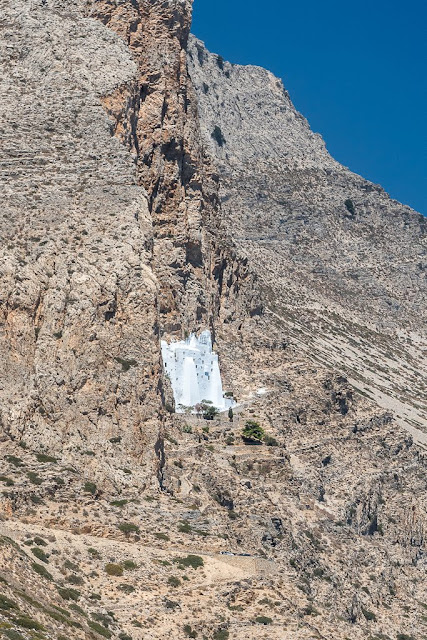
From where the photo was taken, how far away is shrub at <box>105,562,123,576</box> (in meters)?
43.6

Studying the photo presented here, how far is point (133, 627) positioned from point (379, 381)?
74.8 m

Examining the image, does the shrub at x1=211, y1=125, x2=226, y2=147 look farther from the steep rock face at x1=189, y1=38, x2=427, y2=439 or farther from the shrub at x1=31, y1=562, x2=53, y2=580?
the shrub at x1=31, y1=562, x2=53, y2=580

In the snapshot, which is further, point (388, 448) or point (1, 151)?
point (388, 448)

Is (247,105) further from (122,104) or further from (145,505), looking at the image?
(145,505)

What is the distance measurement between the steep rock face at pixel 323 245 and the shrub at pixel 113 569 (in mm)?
60881

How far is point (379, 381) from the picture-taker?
375 ft

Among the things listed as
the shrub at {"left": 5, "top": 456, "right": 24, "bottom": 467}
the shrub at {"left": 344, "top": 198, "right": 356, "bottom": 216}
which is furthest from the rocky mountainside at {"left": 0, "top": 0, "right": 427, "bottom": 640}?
the shrub at {"left": 344, "top": 198, "right": 356, "bottom": 216}

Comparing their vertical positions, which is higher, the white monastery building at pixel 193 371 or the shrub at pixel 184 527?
the white monastery building at pixel 193 371

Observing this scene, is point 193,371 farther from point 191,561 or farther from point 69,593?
point 69,593

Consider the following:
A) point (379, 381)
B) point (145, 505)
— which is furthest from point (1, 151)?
point (379, 381)

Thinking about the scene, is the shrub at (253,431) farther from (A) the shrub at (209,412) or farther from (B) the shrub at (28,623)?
(B) the shrub at (28,623)

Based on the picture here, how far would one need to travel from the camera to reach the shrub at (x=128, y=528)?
4588cm

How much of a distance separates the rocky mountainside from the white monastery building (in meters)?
0.89

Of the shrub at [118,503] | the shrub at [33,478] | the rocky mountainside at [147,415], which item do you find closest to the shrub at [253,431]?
the rocky mountainside at [147,415]
